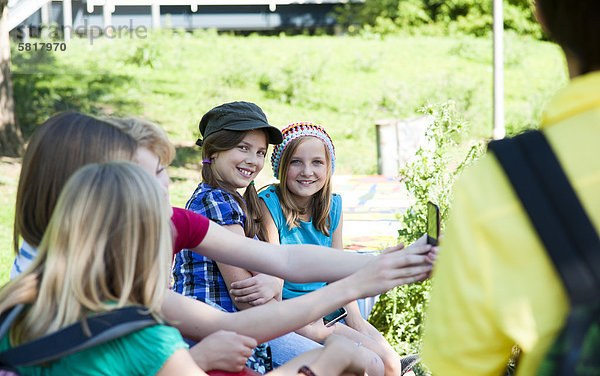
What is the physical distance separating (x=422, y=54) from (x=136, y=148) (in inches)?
692

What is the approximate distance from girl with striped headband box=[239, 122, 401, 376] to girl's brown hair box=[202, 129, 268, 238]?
90 mm

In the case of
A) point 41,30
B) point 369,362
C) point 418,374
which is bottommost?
point 418,374

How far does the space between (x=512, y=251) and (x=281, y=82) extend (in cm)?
1393

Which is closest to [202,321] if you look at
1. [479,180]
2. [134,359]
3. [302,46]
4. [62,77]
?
[134,359]

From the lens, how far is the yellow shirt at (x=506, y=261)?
3.44ft

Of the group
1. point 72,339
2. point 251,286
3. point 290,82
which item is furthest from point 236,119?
point 290,82

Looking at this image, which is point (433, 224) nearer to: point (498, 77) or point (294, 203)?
point (294, 203)

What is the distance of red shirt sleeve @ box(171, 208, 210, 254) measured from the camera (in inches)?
88.3

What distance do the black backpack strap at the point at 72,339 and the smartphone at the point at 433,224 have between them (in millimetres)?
796

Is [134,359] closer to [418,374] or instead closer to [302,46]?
[418,374]

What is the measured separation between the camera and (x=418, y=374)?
3504mm

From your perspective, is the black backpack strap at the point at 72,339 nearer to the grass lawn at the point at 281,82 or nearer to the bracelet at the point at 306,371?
the bracelet at the point at 306,371

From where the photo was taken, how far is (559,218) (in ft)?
3.36

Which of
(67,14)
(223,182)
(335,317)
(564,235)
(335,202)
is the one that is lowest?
(335,317)
